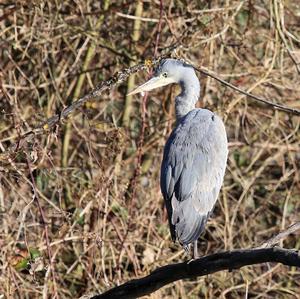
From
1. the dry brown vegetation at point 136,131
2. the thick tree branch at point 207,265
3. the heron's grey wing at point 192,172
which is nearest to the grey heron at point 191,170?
the heron's grey wing at point 192,172

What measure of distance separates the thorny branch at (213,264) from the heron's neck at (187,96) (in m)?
1.30

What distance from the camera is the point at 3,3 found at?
5.48m

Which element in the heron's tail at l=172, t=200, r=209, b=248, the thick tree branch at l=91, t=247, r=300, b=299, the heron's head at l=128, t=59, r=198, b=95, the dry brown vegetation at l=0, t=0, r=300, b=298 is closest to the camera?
the thick tree branch at l=91, t=247, r=300, b=299

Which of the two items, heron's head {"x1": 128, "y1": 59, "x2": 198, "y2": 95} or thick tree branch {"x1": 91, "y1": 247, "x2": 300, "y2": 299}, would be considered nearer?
thick tree branch {"x1": 91, "y1": 247, "x2": 300, "y2": 299}

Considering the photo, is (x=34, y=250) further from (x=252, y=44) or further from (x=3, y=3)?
(x=252, y=44)

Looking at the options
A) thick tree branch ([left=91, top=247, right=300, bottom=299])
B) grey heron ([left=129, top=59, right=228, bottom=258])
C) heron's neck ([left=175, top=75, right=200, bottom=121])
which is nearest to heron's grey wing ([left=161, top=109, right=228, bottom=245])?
grey heron ([left=129, top=59, right=228, bottom=258])

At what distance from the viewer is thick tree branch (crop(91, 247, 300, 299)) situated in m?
2.72

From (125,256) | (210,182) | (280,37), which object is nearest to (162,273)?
(210,182)

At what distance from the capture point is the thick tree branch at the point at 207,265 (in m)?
2.72

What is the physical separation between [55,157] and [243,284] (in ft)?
5.00

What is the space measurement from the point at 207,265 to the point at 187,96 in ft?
4.92

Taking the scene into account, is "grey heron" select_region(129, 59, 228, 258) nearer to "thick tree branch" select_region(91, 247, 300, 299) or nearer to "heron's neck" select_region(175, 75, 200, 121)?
"heron's neck" select_region(175, 75, 200, 121)

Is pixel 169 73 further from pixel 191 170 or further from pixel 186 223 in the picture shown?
pixel 186 223

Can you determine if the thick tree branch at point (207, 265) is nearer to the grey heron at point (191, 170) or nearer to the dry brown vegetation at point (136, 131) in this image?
the grey heron at point (191, 170)
